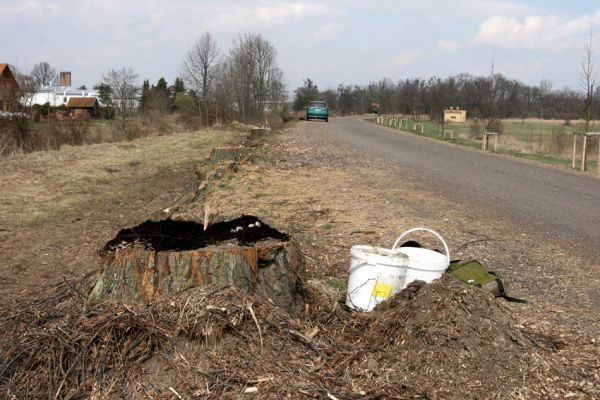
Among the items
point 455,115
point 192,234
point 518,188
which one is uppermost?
point 455,115

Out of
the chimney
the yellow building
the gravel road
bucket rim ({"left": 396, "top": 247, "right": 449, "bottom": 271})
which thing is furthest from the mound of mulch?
the chimney

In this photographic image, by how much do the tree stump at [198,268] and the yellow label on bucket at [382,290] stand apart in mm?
564

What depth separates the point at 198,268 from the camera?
4.17 m

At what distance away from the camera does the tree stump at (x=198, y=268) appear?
418cm

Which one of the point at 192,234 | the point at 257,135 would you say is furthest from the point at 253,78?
the point at 192,234

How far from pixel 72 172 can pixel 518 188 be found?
10.7 metres

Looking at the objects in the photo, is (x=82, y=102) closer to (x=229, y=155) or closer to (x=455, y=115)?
(x=455, y=115)

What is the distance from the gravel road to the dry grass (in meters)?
6.73

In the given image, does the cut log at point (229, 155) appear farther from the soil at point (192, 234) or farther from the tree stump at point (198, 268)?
the tree stump at point (198, 268)

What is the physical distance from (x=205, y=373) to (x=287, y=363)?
504mm

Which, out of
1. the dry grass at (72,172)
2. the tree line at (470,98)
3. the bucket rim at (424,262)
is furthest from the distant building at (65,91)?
the bucket rim at (424,262)

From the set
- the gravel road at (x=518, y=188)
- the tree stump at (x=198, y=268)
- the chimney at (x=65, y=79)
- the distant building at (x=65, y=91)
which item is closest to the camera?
the tree stump at (x=198, y=268)

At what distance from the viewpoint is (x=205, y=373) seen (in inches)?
144

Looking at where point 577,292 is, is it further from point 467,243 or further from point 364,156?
point 364,156
